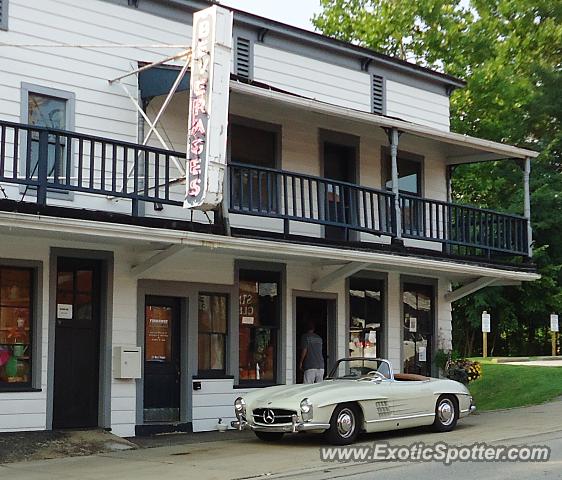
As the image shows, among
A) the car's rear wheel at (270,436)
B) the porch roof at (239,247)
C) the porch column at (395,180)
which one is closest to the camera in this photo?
the porch roof at (239,247)

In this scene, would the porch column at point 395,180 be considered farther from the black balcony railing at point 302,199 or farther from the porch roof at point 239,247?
the porch roof at point 239,247

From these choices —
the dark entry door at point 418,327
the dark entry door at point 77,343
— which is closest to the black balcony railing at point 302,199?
the dark entry door at point 418,327

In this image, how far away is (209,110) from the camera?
14.0m

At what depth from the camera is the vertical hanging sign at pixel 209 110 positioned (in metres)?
14.1

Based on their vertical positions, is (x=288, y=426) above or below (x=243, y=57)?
below

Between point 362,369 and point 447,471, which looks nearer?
point 447,471

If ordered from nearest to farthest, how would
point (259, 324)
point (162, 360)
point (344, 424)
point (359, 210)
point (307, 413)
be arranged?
point (307, 413), point (344, 424), point (162, 360), point (359, 210), point (259, 324)

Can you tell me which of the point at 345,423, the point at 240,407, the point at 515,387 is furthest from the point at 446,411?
the point at 515,387

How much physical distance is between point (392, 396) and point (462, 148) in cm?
791

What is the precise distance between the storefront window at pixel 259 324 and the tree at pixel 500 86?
19.3 metres

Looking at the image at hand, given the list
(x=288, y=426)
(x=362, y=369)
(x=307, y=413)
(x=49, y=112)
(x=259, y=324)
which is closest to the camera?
(x=307, y=413)

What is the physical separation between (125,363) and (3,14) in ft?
18.7

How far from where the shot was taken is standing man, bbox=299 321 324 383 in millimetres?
18531

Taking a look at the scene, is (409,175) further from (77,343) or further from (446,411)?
(77,343)
